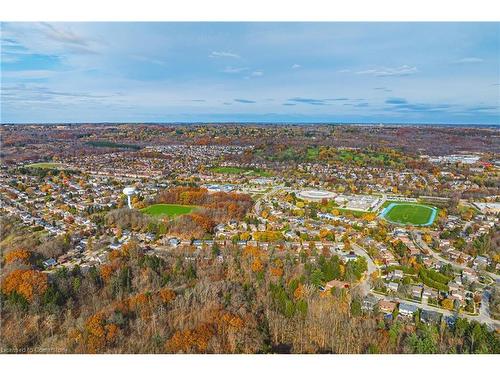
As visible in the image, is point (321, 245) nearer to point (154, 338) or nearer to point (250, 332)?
point (250, 332)

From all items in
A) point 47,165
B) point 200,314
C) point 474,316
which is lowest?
point 474,316

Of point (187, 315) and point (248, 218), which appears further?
point (248, 218)

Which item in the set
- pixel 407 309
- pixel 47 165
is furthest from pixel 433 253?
pixel 47 165

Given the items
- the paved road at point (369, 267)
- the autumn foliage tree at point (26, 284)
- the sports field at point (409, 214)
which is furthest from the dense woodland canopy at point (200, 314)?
the sports field at point (409, 214)

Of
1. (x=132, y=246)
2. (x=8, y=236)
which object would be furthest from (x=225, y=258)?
(x=8, y=236)

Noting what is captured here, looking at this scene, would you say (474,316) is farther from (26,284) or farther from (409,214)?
(26,284)

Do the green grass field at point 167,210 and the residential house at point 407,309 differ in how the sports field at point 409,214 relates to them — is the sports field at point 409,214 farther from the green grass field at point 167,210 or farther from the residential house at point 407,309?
the green grass field at point 167,210

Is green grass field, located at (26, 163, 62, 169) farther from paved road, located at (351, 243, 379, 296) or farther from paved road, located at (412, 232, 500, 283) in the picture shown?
paved road, located at (412, 232, 500, 283)
